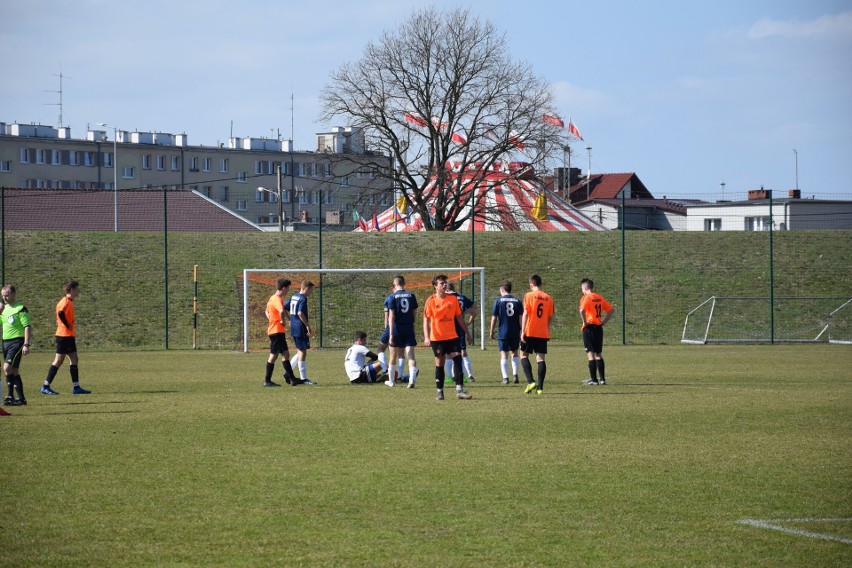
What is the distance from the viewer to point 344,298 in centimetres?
3569

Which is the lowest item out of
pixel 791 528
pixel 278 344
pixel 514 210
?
pixel 791 528

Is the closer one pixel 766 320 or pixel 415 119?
pixel 766 320

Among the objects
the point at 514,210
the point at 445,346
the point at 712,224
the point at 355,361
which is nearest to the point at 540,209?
the point at 514,210

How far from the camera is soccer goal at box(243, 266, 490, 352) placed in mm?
32469

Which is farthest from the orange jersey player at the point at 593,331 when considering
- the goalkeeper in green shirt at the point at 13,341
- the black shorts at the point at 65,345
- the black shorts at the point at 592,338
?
the goalkeeper in green shirt at the point at 13,341

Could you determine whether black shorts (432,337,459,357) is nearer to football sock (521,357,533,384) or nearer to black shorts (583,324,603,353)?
football sock (521,357,533,384)

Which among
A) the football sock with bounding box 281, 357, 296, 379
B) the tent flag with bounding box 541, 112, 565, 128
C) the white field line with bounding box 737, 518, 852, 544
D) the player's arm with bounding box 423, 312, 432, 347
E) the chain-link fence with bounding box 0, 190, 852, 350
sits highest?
the tent flag with bounding box 541, 112, 565, 128

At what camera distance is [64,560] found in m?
6.86

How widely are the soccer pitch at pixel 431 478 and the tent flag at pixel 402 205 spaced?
40.4 m

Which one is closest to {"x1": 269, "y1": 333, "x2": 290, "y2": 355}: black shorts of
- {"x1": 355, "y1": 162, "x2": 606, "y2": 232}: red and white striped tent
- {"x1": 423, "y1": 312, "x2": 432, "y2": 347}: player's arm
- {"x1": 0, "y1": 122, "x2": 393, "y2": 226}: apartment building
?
{"x1": 423, "y1": 312, "x2": 432, "y2": 347}: player's arm

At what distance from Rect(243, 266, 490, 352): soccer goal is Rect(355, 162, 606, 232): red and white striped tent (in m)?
15.9

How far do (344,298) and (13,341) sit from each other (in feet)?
64.9

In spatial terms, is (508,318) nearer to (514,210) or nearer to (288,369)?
(288,369)

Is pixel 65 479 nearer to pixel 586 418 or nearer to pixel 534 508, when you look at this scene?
pixel 534 508
